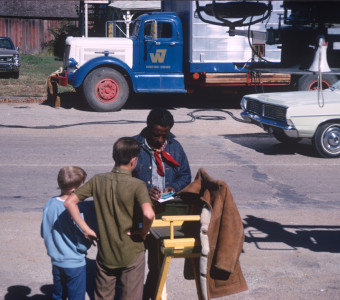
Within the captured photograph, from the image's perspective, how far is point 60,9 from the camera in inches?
1793

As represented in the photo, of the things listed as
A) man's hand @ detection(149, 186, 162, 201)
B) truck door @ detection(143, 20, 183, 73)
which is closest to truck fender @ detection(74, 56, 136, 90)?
truck door @ detection(143, 20, 183, 73)

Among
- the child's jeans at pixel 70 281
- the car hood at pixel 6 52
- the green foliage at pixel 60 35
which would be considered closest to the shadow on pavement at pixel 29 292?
the child's jeans at pixel 70 281

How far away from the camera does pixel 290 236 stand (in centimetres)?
701

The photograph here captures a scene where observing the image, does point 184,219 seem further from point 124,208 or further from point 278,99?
point 278,99

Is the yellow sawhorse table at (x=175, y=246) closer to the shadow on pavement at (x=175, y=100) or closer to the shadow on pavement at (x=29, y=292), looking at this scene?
the shadow on pavement at (x=29, y=292)

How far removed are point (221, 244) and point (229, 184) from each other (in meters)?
5.50

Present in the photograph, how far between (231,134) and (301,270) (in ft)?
27.9

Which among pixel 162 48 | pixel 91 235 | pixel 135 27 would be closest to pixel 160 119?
pixel 91 235

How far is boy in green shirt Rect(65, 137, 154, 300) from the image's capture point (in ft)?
13.1

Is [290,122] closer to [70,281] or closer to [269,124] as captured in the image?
[269,124]

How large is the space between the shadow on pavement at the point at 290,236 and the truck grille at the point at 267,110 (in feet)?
13.5

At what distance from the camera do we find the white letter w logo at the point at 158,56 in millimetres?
17266

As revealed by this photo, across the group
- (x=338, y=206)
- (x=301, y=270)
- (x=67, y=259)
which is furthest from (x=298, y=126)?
(x=67, y=259)

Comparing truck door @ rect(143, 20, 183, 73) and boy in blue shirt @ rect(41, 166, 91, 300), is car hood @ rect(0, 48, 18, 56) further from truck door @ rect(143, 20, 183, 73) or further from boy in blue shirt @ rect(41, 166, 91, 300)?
boy in blue shirt @ rect(41, 166, 91, 300)
